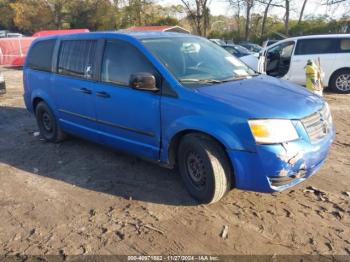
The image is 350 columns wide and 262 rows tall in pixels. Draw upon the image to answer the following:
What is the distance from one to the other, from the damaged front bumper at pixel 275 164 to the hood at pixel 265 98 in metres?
0.31

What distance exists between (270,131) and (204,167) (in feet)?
2.57

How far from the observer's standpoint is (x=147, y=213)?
3809 millimetres

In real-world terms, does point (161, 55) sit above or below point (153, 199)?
above

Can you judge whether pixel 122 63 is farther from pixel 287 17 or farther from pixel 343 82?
pixel 287 17

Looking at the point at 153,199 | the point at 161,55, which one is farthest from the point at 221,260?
the point at 161,55

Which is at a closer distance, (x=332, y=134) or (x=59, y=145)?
(x=332, y=134)

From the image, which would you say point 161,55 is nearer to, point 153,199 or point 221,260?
point 153,199

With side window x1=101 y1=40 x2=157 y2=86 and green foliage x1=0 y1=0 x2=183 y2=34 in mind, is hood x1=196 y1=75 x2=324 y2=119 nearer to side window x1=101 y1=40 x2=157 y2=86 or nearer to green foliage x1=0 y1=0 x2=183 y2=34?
side window x1=101 y1=40 x2=157 y2=86

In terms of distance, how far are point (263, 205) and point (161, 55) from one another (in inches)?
79.9

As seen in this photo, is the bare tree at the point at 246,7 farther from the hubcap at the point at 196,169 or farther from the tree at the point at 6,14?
the hubcap at the point at 196,169

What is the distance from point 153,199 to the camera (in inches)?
161

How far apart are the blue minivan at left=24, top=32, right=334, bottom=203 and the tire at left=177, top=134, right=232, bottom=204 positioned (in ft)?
0.03

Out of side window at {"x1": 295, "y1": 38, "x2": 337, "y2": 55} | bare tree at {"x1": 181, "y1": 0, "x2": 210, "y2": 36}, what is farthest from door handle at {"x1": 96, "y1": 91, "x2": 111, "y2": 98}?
bare tree at {"x1": 181, "y1": 0, "x2": 210, "y2": 36}

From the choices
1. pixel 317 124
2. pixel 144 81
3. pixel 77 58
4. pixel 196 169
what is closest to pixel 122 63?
pixel 144 81
